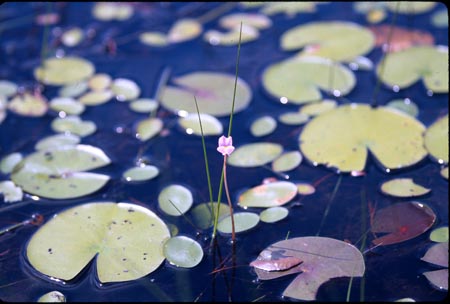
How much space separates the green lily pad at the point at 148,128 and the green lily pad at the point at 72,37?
3.22ft

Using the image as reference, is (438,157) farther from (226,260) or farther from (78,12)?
(78,12)

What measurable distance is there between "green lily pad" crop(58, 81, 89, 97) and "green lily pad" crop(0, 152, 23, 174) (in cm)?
51

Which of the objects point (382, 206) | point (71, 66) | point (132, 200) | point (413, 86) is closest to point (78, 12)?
point (71, 66)

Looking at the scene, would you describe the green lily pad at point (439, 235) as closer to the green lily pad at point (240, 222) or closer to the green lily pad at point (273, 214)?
the green lily pad at point (273, 214)

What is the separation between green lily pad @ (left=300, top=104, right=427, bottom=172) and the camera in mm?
2295

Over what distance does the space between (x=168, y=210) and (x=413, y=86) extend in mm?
1420

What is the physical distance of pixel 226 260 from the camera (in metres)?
1.92

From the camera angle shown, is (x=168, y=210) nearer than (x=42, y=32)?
Yes

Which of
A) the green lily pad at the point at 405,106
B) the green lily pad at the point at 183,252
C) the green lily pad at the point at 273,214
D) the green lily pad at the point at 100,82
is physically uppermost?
the green lily pad at the point at 405,106

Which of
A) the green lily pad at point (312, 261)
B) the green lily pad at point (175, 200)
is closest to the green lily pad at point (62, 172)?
the green lily pad at point (175, 200)

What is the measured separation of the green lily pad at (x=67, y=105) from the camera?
2.73 m

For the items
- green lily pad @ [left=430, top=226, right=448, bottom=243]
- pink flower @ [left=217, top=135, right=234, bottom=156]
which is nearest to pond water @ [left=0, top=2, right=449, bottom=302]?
green lily pad @ [left=430, top=226, right=448, bottom=243]

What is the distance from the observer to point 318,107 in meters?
2.62

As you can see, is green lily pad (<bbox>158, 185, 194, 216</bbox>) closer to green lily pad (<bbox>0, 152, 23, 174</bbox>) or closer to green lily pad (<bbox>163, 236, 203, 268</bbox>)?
green lily pad (<bbox>163, 236, 203, 268</bbox>)
